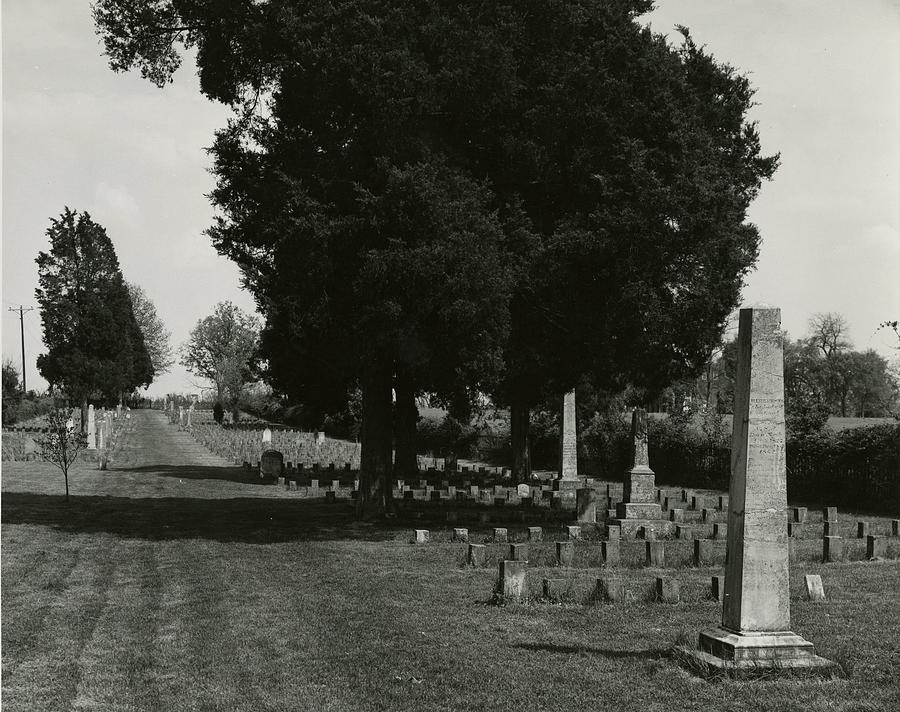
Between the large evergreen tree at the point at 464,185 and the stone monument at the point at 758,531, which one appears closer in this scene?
the stone monument at the point at 758,531

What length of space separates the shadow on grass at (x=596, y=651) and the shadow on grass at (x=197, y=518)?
8.30 metres

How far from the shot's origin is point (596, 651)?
8070 millimetres

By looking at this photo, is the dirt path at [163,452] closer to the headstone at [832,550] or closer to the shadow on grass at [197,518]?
the shadow on grass at [197,518]

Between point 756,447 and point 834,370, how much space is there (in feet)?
256

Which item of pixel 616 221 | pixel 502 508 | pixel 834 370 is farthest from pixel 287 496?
pixel 834 370

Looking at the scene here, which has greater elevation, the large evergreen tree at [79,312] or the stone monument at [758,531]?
the large evergreen tree at [79,312]

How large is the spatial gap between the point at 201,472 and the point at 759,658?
2846 cm

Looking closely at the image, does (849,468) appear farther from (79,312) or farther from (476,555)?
(79,312)

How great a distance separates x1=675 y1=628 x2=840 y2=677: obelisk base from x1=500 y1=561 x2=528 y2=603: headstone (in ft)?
10.1

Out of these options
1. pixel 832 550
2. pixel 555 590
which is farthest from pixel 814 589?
pixel 832 550

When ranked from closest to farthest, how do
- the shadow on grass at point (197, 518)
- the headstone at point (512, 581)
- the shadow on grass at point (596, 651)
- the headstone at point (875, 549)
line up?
the shadow on grass at point (596, 651), the headstone at point (512, 581), the headstone at point (875, 549), the shadow on grass at point (197, 518)

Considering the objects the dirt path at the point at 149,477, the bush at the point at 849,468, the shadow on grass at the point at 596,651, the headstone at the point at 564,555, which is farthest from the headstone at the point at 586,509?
the shadow on grass at the point at 596,651

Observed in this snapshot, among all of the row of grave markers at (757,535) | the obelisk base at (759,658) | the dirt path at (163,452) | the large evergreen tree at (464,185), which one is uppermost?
the large evergreen tree at (464,185)

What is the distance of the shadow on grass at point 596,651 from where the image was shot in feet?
25.6
